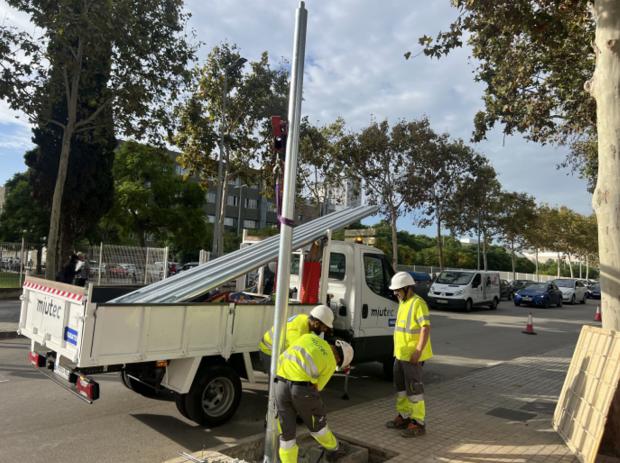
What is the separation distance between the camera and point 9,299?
1834 cm

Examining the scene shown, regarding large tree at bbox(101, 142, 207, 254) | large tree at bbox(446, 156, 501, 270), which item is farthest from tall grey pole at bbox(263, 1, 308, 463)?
large tree at bbox(101, 142, 207, 254)

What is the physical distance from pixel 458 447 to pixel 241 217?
61.9 metres

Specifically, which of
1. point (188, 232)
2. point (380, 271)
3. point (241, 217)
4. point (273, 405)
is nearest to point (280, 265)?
point (273, 405)

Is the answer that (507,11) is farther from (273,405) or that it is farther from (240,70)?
(240,70)

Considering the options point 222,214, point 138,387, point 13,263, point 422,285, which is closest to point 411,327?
point 138,387

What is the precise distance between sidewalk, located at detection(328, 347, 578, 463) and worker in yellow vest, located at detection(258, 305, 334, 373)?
1314 mm

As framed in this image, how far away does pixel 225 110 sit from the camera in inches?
756

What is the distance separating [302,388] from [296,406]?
17cm

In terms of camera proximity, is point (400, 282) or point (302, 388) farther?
point (400, 282)

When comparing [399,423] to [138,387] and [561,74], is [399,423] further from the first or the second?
[561,74]

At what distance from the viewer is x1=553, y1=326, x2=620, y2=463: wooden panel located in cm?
412

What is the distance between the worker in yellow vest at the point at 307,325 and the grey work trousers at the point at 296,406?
0.38m

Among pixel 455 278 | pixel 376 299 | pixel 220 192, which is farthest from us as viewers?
pixel 455 278

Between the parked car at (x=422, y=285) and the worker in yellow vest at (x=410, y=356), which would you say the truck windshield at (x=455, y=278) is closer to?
the parked car at (x=422, y=285)
